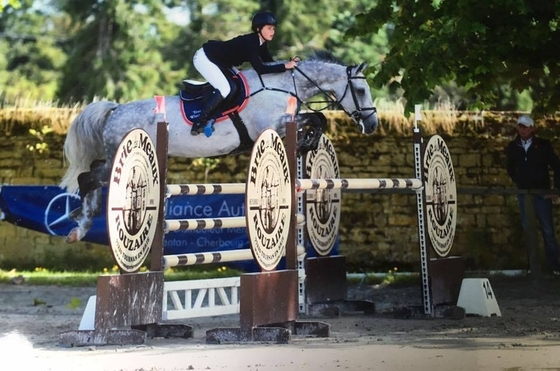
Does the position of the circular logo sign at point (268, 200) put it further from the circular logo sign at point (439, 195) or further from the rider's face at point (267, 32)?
the circular logo sign at point (439, 195)

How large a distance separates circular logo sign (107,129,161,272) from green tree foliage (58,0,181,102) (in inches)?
1073

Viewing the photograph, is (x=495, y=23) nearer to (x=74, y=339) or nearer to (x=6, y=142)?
(x=74, y=339)

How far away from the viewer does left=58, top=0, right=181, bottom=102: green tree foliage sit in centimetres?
3553

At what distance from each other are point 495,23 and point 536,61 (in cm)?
86

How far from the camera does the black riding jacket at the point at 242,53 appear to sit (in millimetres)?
9617

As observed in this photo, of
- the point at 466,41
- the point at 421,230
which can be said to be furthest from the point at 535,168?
the point at 421,230

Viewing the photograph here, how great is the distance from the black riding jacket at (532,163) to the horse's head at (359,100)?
168 inches

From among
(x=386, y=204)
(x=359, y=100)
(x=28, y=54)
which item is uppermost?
(x=28, y=54)

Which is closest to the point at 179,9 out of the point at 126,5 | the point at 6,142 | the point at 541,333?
the point at 126,5

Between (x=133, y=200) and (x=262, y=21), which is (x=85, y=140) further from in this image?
(x=133, y=200)

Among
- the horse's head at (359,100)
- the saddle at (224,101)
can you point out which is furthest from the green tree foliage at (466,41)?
the saddle at (224,101)

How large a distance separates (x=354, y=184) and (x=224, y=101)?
138 cm

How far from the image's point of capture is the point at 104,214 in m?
15.4

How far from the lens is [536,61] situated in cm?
1205
